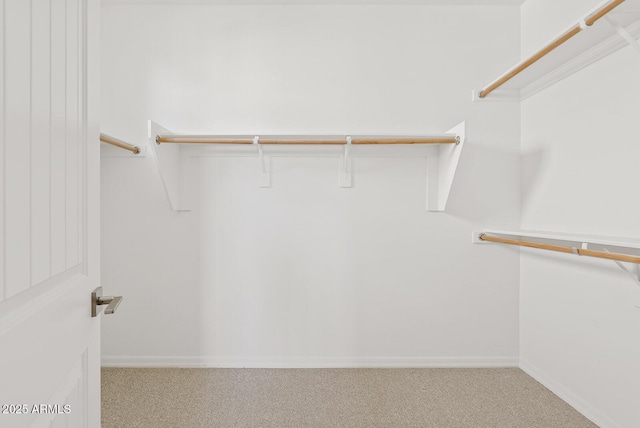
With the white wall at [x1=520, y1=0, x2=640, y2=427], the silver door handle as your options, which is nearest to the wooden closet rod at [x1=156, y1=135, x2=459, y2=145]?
the white wall at [x1=520, y1=0, x2=640, y2=427]

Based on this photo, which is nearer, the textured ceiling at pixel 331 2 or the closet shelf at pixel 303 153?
the closet shelf at pixel 303 153

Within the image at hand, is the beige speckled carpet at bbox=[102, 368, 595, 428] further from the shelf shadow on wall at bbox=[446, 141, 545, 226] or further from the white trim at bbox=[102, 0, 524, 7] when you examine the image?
the white trim at bbox=[102, 0, 524, 7]

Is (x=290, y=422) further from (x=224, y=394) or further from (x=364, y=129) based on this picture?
(x=364, y=129)

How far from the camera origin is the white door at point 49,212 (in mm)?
491

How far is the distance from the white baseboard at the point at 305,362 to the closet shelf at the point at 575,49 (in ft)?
5.35

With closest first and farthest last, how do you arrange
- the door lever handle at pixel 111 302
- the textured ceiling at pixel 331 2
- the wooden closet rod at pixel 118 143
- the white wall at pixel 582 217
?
the door lever handle at pixel 111 302, the white wall at pixel 582 217, the wooden closet rod at pixel 118 143, the textured ceiling at pixel 331 2

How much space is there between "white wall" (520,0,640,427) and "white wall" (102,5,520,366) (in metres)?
0.14

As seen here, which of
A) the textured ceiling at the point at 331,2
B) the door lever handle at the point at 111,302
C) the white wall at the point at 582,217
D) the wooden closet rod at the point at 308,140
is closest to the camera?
the door lever handle at the point at 111,302

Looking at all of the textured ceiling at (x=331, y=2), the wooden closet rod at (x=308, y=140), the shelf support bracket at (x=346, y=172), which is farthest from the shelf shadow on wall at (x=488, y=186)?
the textured ceiling at (x=331, y=2)

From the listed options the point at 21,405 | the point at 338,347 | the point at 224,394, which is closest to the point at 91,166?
the point at 21,405

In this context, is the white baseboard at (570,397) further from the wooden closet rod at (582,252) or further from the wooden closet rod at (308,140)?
the wooden closet rod at (308,140)

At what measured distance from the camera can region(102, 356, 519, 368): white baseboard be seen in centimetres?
211

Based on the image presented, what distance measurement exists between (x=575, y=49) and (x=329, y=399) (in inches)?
81.4

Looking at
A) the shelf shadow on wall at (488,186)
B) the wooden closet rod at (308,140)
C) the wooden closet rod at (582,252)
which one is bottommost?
the wooden closet rod at (582,252)
